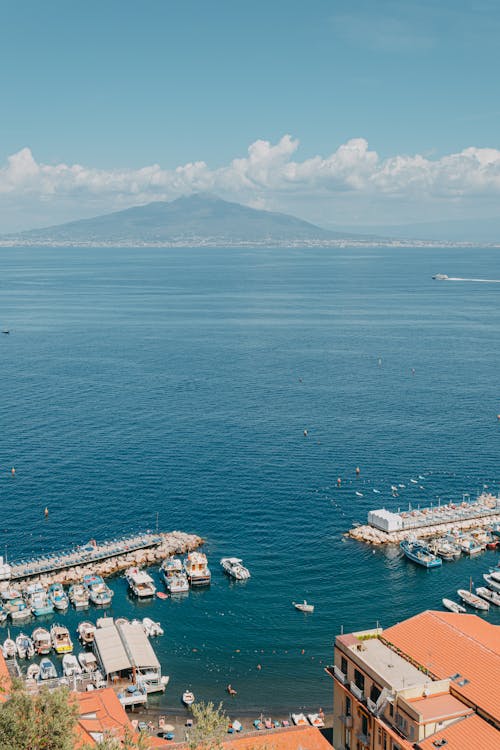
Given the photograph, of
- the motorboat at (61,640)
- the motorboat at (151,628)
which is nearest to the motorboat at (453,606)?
the motorboat at (151,628)

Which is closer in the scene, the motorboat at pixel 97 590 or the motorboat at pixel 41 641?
the motorboat at pixel 41 641

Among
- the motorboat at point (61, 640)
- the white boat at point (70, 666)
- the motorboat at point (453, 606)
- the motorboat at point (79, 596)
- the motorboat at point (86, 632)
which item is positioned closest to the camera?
the white boat at point (70, 666)

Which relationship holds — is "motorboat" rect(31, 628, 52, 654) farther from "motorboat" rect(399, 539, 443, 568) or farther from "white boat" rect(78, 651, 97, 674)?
"motorboat" rect(399, 539, 443, 568)

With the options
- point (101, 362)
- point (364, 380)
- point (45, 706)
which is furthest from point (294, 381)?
point (45, 706)

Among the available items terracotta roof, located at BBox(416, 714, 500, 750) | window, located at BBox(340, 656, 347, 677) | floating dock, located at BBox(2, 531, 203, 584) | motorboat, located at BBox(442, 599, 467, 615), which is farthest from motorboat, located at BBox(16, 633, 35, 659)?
motorboat, located at BBox(442, 599, 467, 615)

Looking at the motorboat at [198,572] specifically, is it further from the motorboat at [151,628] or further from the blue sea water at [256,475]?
the motorboat at [151,628]

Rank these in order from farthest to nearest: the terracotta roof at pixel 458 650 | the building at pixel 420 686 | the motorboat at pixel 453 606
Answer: the motorboat at pixel 453 606
the terracotta roof at pixel 458 650
the building at pixel 420 686
